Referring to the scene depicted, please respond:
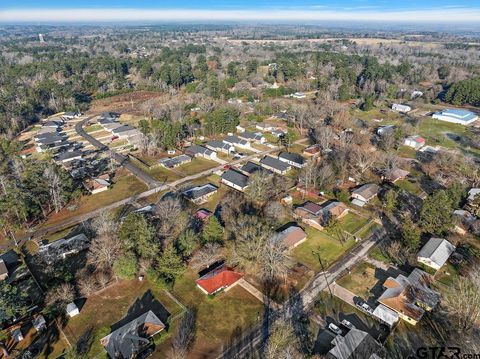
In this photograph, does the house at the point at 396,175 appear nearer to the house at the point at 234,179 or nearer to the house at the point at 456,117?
the house at the point at 234,179

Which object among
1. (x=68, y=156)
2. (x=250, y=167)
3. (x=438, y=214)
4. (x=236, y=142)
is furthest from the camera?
(x=236, y=142)

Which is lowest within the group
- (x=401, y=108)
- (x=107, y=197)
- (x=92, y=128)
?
(x=92, y=128)

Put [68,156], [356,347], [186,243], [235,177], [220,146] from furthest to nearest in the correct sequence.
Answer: [220,146], [68,156], [235,177], [186,243], [356,347]

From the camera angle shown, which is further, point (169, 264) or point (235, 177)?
point (235, 177)

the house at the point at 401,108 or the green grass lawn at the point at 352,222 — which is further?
the house at the point at 401,108

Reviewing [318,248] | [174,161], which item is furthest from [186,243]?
[174,161]

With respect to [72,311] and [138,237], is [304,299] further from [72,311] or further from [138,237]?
[72,311]

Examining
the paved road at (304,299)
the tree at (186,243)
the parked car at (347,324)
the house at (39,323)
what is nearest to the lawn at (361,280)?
the paved road at (304,299)

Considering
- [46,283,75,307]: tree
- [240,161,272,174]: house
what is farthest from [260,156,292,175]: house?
[46,283,75,307]: tree
